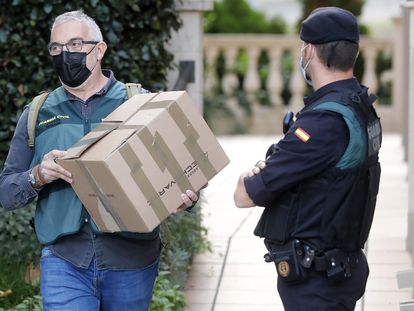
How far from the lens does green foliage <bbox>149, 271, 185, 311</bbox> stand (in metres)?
5.68

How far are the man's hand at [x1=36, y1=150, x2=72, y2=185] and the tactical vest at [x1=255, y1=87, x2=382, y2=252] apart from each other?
83 centimetres

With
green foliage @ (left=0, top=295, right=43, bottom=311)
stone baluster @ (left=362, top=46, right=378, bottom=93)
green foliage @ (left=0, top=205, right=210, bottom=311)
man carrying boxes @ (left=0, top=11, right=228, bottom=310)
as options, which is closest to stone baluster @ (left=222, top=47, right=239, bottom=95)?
stone baluster @ (left=362, top=46, right=378, bottom=93)

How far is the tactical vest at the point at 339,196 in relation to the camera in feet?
11.7

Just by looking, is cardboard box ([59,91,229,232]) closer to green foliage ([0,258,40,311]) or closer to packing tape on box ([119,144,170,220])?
packing tape on box ([119,144,170,220])

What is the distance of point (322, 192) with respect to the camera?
3.57 m

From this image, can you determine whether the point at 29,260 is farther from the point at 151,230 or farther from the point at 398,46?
the point at 398,46

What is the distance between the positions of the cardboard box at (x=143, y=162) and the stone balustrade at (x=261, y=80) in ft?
39.6

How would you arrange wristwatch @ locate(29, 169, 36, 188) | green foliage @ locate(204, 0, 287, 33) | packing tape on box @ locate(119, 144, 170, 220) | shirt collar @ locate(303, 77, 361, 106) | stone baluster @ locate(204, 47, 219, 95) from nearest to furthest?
1. shirt collar @ locate(303, 77, 361, 106)
2. packing tape on box @ locate(119, 144, 170, 220)
3. wristwatch @ locate(29, 169, 36, 188)
4. stone baluster @ locate(204, 47, 219, 95)
5. green foliage @ locate(204, 0, 287, 33)

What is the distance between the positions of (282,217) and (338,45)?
65 cm

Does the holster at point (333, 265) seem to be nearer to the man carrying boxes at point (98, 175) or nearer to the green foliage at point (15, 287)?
the man carrying boxes at point (98, 175)

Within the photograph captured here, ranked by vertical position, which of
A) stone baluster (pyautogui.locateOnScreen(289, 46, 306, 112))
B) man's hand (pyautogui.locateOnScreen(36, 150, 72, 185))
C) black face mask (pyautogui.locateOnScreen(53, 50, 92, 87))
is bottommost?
stone baluster (pyautogui.locateOnScreen(289, 46, 306, 112))

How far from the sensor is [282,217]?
3633 mm

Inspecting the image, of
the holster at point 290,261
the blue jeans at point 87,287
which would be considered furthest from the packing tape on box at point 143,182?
the holster at point 290,261

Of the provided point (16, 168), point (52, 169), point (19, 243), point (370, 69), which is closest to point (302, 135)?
point (52, 169)
